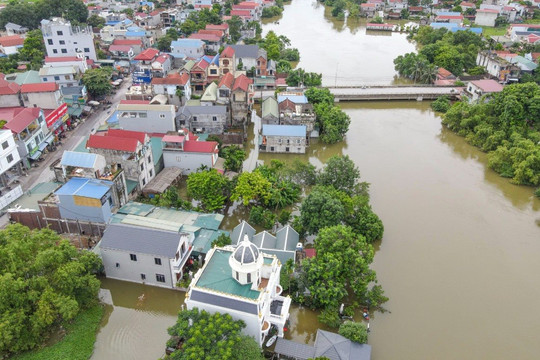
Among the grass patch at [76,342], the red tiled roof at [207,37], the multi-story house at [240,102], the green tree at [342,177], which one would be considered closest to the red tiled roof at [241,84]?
the multi-story house at [240,102]

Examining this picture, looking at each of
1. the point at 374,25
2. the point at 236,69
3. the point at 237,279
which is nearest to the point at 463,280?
the point at 237,279

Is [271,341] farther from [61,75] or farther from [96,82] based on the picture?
[61,75]

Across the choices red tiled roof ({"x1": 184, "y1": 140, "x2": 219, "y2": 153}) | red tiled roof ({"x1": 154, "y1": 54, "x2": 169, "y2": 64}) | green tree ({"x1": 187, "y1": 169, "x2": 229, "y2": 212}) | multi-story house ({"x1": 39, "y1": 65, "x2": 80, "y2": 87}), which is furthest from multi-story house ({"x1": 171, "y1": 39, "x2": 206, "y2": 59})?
green tree ({"x1": 187, "y1": 169, "x2": 229, "y2": 212})

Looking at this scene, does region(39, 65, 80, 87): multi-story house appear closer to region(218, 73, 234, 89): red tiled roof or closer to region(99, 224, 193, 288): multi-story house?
region(218, 73, 234, 89): red tiled roof

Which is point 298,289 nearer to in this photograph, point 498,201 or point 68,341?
point 68,341

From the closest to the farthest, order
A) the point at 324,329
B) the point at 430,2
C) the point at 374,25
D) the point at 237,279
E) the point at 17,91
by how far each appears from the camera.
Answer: the point at 237,279 → the point at 324,329 → the point at 17,91 → the point at 374,25 → the point at 430,2

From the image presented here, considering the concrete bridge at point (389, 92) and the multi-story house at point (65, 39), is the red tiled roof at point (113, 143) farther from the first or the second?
the multi-story house at point (65, 39)
